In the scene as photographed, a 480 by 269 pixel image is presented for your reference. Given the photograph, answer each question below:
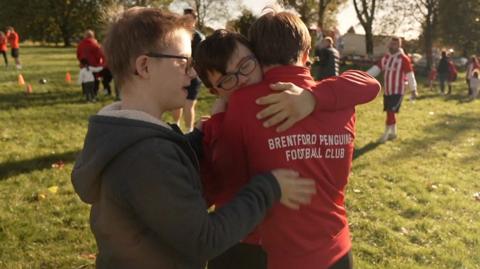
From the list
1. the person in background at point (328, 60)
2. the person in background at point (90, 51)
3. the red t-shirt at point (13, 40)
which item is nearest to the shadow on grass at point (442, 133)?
the person in background at point (328, 60)

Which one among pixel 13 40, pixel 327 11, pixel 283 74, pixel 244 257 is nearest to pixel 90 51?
pixel 13 40

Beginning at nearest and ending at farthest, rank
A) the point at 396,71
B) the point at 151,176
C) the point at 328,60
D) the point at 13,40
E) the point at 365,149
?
the point at 151,176 < the point at 365,149 < the point at 396,71 < the point at 328,60 < the point at 13,40

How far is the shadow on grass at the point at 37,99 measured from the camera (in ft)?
40.7

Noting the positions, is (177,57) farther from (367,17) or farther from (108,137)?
(367,17)

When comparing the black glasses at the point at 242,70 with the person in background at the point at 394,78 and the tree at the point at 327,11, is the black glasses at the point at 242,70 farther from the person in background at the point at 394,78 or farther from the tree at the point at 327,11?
the tree at the point at 327,11

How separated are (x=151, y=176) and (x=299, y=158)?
0.64m

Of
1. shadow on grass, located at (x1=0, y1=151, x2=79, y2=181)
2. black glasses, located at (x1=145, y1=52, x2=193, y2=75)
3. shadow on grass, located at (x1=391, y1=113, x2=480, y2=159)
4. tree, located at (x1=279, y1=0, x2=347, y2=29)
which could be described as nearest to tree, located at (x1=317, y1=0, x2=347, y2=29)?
tree, located at (x1=279, y1=0, x2=347, y2=29)

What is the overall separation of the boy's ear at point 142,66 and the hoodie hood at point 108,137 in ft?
0.42

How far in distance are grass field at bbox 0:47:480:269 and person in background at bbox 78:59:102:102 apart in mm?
512

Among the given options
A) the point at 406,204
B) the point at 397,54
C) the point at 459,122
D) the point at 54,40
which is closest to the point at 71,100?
the point at 397,54

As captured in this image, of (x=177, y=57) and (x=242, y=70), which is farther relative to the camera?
(x=242, y=70)

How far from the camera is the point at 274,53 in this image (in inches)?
74.4

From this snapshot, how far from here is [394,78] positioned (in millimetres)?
10414

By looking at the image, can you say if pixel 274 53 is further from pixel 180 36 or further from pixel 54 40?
pixel 54 40
